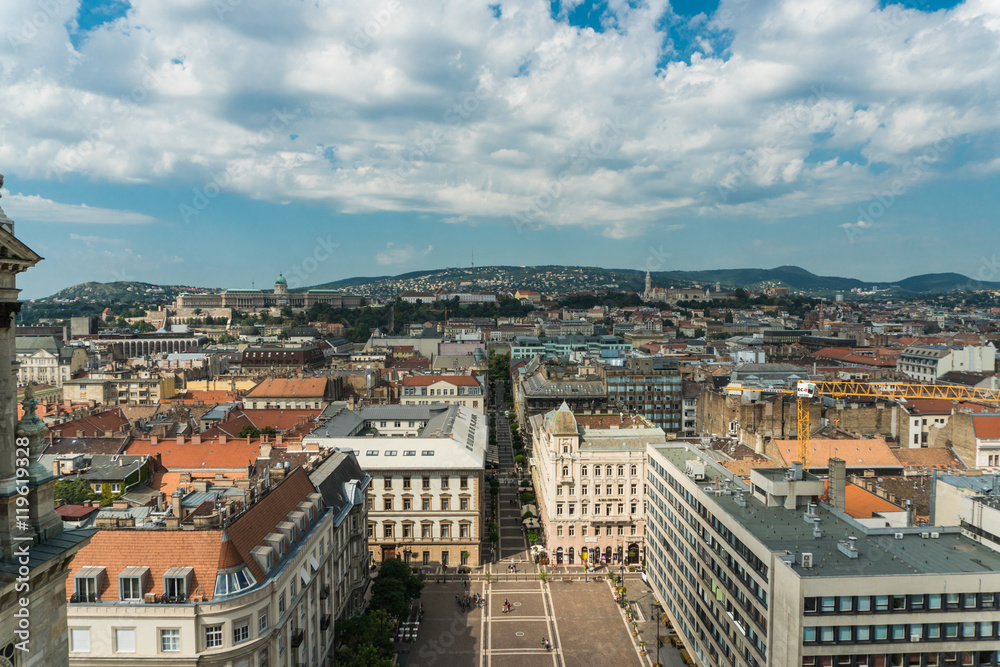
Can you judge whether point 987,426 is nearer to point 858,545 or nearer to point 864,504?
point 864,504

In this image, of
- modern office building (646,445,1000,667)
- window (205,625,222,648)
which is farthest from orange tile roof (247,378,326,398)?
window (205,625,222,648)

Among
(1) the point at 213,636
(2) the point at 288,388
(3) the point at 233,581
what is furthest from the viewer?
(2) the point at 288,388

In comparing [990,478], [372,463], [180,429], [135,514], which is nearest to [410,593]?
[372,463]

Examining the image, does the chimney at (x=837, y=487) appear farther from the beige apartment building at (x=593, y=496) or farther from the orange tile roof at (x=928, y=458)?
the orange tile roof at (x=928, y=458)

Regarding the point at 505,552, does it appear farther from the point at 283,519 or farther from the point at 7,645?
the point at 7,645

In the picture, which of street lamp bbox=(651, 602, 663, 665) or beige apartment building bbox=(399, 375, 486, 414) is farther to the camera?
beige apartment building bbox=(399, 375, 486, 414)

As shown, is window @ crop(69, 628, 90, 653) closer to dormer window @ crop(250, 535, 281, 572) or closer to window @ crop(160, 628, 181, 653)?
window @ crop(160, 628, 181, 653)

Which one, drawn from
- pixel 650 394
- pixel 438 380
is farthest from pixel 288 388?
pixel 650 394
